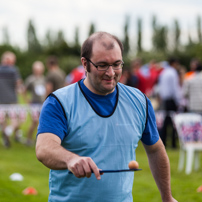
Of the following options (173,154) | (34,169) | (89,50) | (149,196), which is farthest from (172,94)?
(89,50)

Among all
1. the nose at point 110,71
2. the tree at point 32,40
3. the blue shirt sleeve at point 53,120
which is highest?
the nose at point 110,71

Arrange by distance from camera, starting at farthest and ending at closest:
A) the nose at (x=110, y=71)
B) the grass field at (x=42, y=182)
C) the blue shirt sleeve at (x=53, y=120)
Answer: the grass field at (x=42, y=182), the nose at (x=110, y=71), the blue shirt sleeve at (x=53, y=120)

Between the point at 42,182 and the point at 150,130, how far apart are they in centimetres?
473

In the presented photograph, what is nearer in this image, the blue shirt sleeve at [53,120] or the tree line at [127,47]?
the blue shirt sleeve at [53,120]

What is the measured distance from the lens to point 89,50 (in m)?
2.71

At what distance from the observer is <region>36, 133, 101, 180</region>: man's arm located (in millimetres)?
2086

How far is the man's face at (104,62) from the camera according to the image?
8.65 ft

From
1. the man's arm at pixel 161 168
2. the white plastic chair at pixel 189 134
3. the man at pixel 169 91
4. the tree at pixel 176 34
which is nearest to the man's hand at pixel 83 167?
the man's arm at pixel 161 168

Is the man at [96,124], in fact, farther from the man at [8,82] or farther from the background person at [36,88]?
the background person at [36,88]

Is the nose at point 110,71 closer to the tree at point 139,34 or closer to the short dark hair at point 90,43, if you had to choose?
the short dark hair at point 90,43

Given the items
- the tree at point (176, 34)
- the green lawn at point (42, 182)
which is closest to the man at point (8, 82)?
the green lawn at point (42, 182)

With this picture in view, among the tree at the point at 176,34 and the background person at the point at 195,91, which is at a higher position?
the background person at the point at 195,91

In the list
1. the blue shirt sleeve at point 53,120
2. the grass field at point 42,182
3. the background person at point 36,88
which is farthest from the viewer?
the background person at point 36,88

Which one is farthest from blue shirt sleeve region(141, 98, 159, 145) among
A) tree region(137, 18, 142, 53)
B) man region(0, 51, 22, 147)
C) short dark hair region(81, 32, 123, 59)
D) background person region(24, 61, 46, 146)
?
tree region(137, 18, 142, 53)
